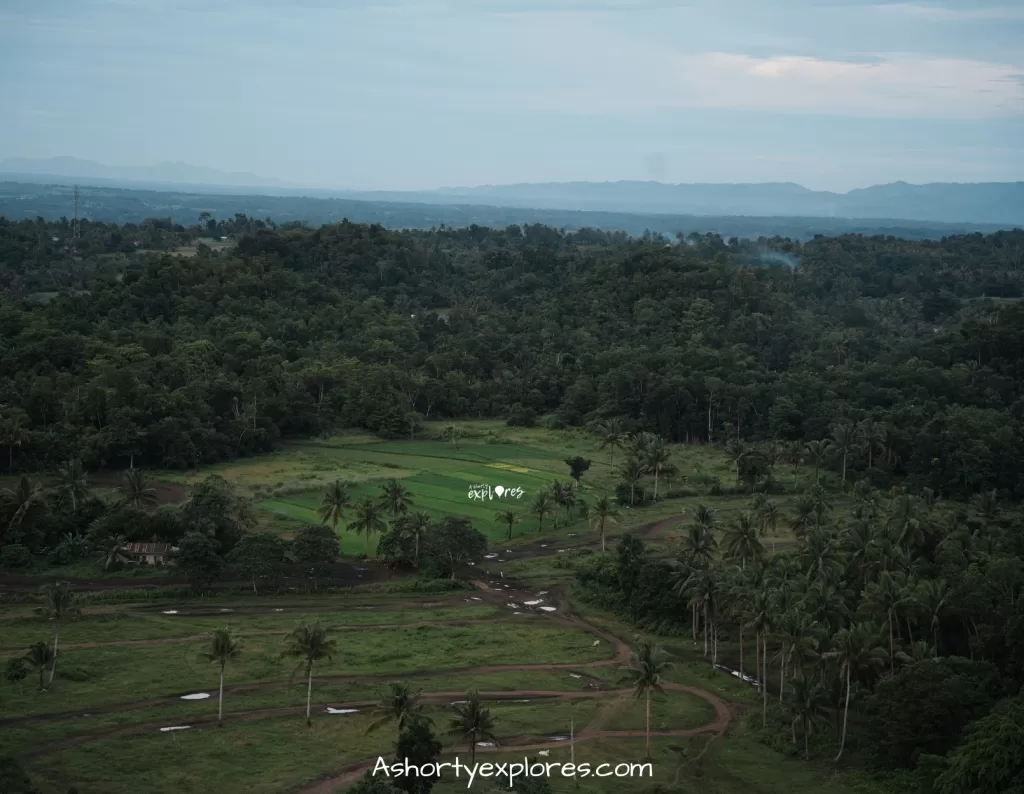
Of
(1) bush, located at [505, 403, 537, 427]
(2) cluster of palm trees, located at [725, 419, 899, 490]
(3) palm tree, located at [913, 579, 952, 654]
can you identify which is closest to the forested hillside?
(1) bush, located at [505, 403, 537, 427]

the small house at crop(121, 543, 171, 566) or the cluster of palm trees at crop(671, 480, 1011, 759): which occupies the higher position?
the cluster of palm trees at crop(671, 480, 1011, 759)

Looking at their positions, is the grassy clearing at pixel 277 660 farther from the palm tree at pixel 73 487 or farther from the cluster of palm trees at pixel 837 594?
the palm tree at pixel 73 487

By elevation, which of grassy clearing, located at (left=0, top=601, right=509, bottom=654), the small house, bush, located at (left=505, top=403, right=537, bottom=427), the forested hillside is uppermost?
the forested hillside

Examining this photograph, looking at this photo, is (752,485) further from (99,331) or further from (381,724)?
(99,331)

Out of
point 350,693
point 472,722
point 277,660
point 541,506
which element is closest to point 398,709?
point 472,722

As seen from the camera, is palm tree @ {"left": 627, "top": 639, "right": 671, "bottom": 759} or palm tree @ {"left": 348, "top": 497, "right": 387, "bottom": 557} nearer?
palm tree @ {"left": 627, "top": 639, "right": 671, "bottom": 759}

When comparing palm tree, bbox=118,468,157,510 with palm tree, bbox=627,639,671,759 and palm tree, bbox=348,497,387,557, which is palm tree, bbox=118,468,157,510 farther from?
palm tree, bbox=627,639,671,759

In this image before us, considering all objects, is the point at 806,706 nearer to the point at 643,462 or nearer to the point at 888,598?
the point at 888,598

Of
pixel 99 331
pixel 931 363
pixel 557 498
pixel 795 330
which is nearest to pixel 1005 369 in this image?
pixel 931 363
